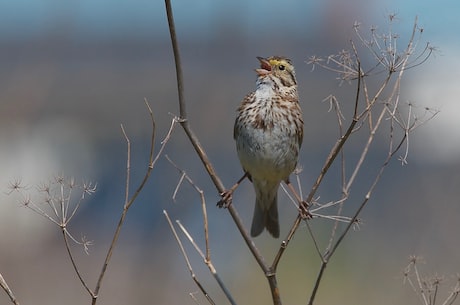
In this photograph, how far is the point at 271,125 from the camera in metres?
4.59

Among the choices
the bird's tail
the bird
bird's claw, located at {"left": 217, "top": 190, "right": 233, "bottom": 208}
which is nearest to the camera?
bird's claw, located at {"left": 217, "top": 190, "right": 233, "bottom": 208}

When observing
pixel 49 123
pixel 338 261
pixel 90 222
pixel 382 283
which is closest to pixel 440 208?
pixel 382 283

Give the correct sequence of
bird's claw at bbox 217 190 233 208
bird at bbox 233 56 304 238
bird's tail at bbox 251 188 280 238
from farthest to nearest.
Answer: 1. bird's tail at bbox 251 188 280 238
2. bird at bbox 233 56 304 238
3. bird's claw at bbox 217 190 233 208

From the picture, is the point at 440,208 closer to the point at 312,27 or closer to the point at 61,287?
the point at 61,287

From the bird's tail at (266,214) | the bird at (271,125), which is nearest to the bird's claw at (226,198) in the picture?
the bird at (271,125)

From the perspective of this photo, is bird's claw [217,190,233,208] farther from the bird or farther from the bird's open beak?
the bird's open beak

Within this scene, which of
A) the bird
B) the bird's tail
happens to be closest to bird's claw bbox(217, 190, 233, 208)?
the bird

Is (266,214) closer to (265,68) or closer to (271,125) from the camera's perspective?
(271,125)

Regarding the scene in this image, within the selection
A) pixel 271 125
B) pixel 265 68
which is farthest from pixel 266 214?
pixel 265 68

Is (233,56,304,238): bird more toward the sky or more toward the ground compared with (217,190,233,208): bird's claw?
more toward the sky

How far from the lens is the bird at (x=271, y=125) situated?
4.58 metres

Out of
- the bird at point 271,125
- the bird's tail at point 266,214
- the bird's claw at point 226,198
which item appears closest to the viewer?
the bird's claw at point 226,198

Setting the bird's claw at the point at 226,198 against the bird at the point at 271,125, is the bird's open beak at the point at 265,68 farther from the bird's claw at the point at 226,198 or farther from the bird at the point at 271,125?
the bird's claw at the point at 226,198

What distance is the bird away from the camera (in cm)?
458
